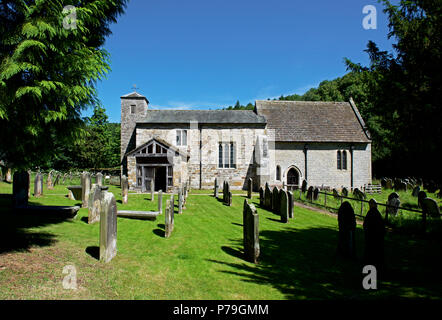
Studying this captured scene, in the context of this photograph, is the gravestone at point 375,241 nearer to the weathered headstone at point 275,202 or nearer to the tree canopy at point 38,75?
the tree canopy at point 38,75

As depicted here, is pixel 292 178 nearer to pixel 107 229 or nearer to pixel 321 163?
pixel 321 163

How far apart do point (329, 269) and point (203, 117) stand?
22357 millimetres

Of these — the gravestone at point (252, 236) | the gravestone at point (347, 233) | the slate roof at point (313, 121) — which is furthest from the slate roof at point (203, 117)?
the gravestone at point (252, 236)

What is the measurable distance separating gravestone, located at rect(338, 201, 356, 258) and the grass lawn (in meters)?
0.31

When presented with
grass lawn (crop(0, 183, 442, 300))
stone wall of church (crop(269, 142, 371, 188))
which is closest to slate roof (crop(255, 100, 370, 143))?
stone wall of church (crop(269, 142, 371, 188))

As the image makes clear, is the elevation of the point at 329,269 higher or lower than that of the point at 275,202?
lower

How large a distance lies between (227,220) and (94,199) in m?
5.78

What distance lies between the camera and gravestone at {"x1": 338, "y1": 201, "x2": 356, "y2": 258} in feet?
21.8

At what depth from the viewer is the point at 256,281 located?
5.23 m

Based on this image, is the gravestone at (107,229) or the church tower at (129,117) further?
the church tower at (129,117)

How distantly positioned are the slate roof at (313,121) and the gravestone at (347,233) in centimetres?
1898

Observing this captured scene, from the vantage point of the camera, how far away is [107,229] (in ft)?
19.5

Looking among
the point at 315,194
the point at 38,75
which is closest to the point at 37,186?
the point at 38,75

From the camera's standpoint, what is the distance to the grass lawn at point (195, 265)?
448 centimetres
